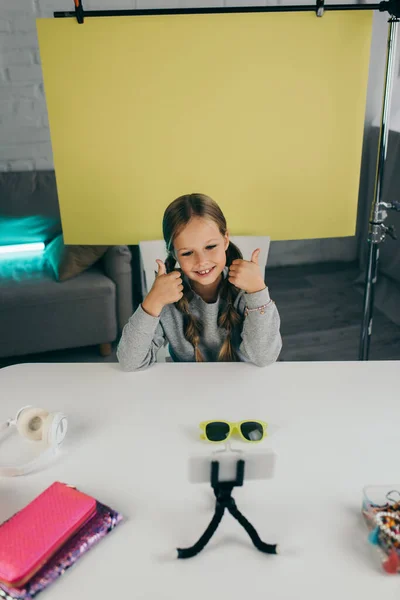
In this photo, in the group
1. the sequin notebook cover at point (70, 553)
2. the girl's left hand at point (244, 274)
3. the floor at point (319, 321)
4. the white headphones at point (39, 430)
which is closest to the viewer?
the sequin notebook cover at point (70, 553)

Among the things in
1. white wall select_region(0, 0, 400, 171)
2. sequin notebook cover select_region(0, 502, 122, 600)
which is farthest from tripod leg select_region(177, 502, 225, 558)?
white wall select_region(0, 0, 400, 171)

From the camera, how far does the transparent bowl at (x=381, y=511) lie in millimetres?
720

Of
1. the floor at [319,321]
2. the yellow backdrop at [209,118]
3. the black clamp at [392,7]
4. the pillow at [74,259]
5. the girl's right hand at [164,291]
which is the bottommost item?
the floor at [319,321]

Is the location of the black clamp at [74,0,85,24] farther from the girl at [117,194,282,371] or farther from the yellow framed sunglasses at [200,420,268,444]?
the yellow framed sunglasses at [200,420,268,444]

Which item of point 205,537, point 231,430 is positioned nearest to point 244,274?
point 231,430

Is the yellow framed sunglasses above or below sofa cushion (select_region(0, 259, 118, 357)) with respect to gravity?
above

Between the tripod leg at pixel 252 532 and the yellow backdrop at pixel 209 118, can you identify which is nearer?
the tripod leg at pixel 252 532

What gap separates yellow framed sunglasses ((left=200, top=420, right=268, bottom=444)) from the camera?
3.21ft

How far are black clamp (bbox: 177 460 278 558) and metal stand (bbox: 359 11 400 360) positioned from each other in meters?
0.75

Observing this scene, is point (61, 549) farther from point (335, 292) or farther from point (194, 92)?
point (335, 292)

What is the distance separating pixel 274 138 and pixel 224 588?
103 cm

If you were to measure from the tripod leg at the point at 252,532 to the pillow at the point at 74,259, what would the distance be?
1747mm

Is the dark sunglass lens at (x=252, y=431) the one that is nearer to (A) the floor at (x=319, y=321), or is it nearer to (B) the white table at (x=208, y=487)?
(B) the white table at (x=208, y=487)

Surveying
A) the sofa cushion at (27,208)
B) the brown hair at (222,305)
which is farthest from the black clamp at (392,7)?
the sofa cushion at (27,208)
